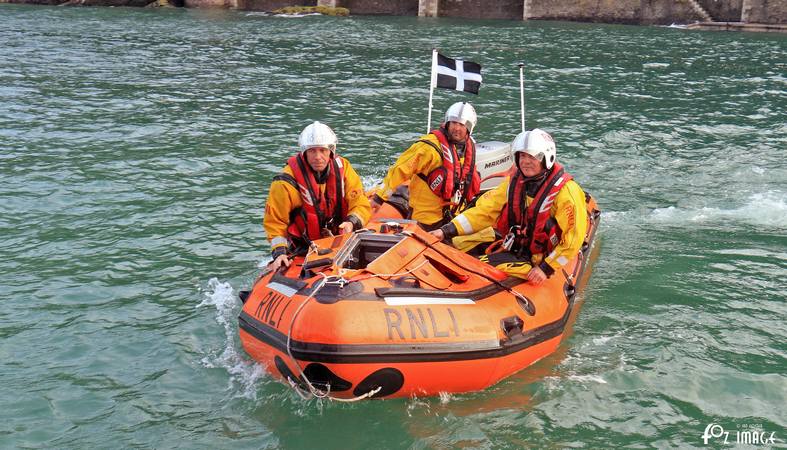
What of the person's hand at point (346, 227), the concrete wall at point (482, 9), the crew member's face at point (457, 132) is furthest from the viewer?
the concrete wall at point (482, 9)

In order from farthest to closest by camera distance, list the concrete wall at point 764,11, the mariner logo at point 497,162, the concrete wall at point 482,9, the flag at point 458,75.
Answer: the concrete wall at point 482,9, the concrete wall at point 764,11, the mariner logo at point 497,162, the flag at point 458,75

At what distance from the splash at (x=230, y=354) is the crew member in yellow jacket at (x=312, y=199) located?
0.89 meters

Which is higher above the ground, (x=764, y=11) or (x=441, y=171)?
(x=764, y=11)

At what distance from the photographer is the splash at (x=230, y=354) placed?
6.62 metres

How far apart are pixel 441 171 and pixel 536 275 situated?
5.99ft

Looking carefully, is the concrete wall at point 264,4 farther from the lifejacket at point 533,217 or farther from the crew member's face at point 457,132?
the lifejacket at point 533,217

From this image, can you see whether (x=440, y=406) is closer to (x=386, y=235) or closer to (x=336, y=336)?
A: (x=336, y=336)

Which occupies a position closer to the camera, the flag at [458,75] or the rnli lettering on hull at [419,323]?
the rnli lettering on hull at [419,323]

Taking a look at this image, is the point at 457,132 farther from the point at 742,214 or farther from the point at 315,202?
the point at 742,214

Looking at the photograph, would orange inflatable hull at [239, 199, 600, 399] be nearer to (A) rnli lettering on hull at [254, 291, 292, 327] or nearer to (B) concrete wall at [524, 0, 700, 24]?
(A) rnli lettering on hull at [254, 291, 292, 327]

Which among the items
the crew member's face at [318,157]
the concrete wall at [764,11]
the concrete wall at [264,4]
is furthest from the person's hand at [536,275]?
the concrete wall at [264,4]

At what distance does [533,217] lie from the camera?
277 inches

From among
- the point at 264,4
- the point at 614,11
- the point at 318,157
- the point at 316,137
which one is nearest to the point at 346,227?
the point at 318,157

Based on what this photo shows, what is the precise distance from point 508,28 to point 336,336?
1112 inches
